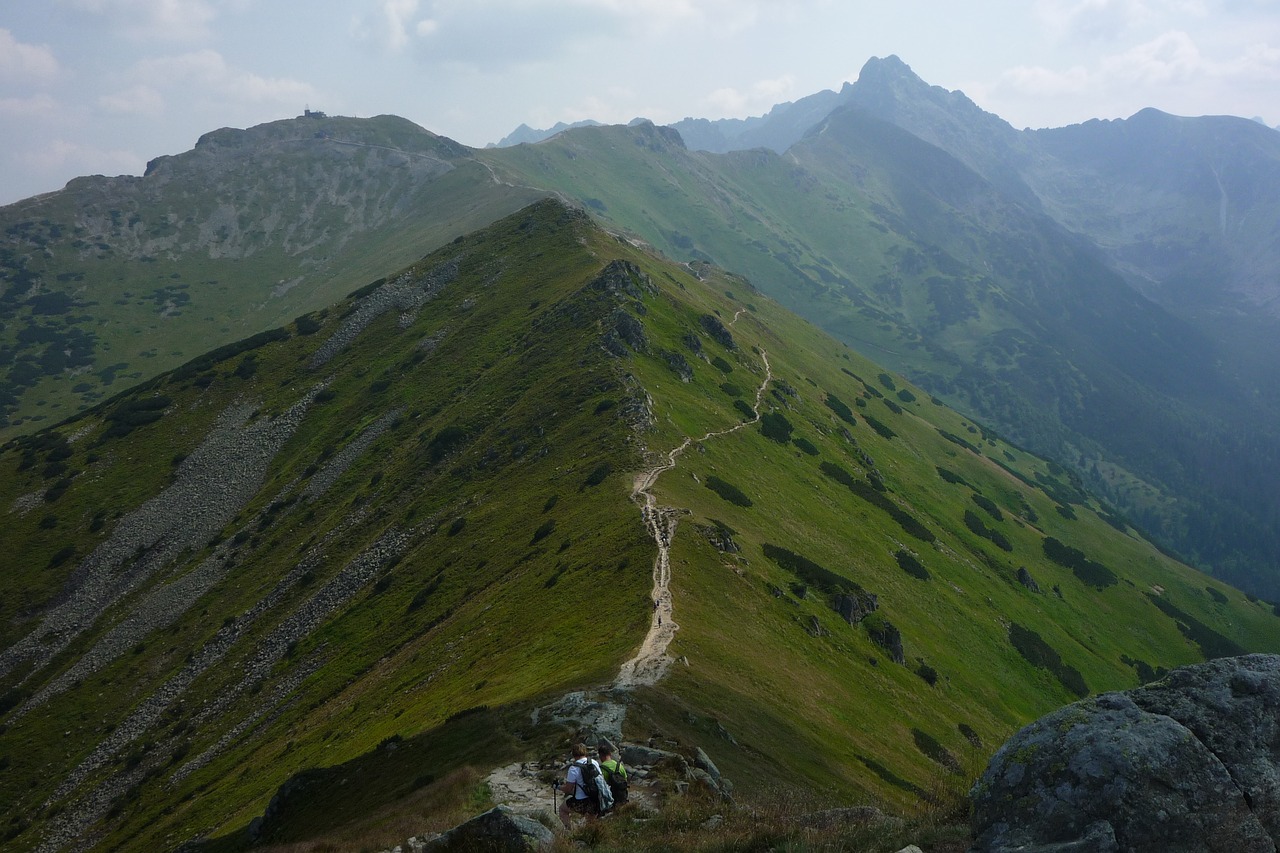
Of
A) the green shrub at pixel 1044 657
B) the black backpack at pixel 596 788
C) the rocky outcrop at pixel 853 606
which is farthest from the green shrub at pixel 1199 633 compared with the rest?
the black backpack at pixel 596 788

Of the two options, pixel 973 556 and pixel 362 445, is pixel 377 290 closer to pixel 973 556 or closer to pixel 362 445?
pixel 362 445

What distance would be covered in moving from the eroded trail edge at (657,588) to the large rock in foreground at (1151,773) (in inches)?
866

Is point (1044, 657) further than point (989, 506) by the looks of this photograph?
No

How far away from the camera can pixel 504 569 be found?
5988 centimetres

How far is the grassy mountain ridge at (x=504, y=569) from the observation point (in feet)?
148

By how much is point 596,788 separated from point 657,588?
2591 centimetres

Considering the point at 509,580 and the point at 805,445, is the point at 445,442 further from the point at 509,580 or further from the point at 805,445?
the point at 805,445

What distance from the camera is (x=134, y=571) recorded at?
90.9 meters

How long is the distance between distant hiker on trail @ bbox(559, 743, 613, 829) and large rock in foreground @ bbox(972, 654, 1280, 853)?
10.9 meters

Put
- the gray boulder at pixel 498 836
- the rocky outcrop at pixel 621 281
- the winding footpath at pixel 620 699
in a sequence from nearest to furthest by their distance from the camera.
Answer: the gray boulder at pixel 498 836, the winding footpath at pixel 620 699, the rocky outcrop at pixel 621 281

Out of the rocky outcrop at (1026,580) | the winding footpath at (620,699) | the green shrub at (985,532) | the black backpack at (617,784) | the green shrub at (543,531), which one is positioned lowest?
the rocky outcrop at (1026,580)

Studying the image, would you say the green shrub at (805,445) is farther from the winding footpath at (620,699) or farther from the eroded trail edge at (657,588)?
the winding footpath at (620,699)

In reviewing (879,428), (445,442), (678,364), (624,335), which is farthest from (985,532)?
(445,442)

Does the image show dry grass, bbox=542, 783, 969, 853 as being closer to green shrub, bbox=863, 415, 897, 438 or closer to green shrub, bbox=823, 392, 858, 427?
green shrub, bbox=823, 392, 858, 427
